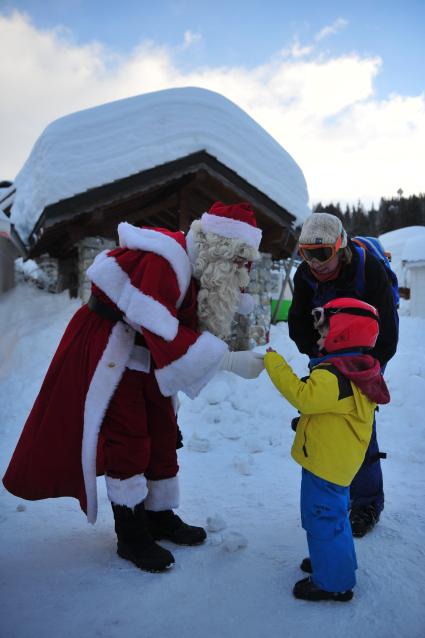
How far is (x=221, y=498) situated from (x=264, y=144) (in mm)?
5965

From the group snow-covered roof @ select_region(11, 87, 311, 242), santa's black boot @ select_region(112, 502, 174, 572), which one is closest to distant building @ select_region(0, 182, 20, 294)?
snow-covered roof @ select_region(11, 87, 311, 242)

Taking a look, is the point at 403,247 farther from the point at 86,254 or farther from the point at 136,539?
the point at 136,539

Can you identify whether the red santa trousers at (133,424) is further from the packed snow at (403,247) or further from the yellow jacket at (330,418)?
the packed snow at (403,247)

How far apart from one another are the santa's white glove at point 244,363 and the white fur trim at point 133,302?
32 centimetres

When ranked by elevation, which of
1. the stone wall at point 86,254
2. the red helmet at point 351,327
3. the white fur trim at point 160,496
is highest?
the stone wall at point 86,254

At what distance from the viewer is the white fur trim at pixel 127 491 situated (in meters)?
2.16

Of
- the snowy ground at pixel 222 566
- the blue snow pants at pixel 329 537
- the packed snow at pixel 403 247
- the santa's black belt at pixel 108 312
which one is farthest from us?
the packed snow at pixel 403 247

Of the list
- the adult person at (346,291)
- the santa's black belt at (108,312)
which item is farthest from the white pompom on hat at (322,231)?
the santa's black belt at (108,312)

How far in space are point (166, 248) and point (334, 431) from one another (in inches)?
42.3

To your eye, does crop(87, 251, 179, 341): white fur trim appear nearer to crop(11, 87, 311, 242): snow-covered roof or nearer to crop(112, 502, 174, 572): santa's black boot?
crop(112, 502, 174, 572): santa's black boot

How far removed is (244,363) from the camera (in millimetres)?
2182

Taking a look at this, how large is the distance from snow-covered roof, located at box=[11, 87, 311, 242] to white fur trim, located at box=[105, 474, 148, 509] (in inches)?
166

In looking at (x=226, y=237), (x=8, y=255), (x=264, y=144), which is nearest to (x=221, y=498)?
(x=226, y=237)

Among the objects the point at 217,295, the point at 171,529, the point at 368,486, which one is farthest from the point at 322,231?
the point at 171,529
